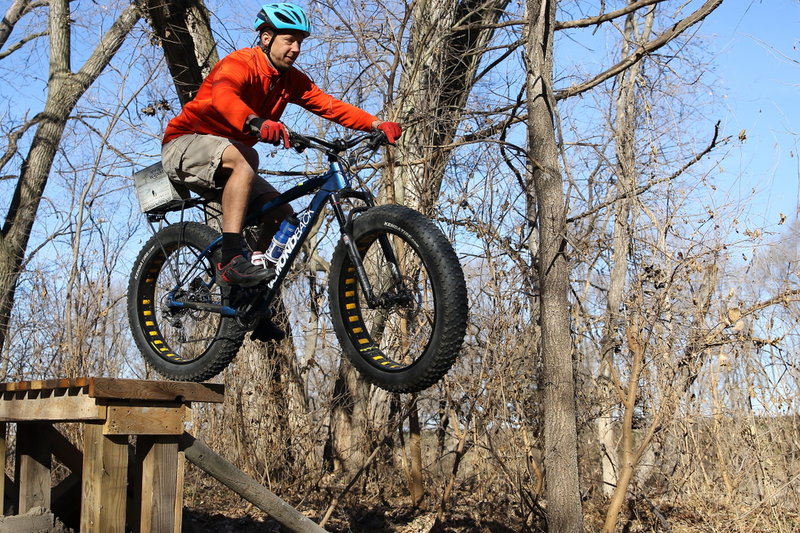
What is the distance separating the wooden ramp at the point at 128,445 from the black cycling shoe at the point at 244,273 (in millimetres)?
825

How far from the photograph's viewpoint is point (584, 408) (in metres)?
6.86

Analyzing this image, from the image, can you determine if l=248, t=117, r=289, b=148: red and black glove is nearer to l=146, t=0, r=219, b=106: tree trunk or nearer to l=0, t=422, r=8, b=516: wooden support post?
l=0, t=422, r=8, b=516: wooden support post

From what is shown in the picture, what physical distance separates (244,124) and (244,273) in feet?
2.42

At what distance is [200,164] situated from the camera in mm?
3957

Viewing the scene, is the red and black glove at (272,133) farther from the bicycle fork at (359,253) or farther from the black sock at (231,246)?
the black sock at (231,246)

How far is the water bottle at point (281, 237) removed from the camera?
12.7ft

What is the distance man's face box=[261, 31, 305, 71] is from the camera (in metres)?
3.77

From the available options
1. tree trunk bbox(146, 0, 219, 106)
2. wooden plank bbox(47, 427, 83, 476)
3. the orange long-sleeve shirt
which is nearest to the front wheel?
the orange long-sleeve shirt

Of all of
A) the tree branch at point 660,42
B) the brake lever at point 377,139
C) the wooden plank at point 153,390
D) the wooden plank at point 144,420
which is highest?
the tree branch at point 660,42

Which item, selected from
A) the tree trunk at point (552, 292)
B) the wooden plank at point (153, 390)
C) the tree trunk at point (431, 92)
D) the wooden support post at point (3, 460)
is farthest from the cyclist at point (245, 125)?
the wooden support post at point (3, 460)

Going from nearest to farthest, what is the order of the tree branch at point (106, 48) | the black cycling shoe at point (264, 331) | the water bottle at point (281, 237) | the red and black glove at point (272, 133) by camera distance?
the red and black glove at point (272, 133), the water bottle at point (281, 237), the black cycling shoe at point (264, 331), the tree branch at point (106, 48)

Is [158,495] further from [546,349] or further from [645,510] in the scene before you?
[645,510]

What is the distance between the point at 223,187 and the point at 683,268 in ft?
12.4

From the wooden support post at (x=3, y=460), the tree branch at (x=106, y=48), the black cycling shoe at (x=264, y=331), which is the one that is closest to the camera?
the black cycling shoe at (x=264, y=331)
